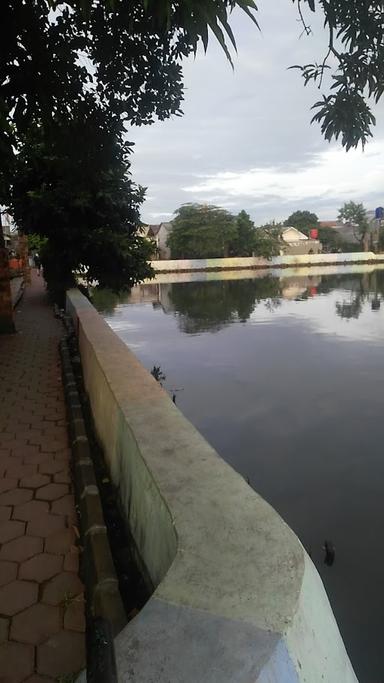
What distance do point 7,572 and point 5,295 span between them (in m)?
7.43

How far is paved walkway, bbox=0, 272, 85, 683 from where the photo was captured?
72.4 inches

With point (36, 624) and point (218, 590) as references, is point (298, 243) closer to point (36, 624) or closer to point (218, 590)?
point (36, 624)

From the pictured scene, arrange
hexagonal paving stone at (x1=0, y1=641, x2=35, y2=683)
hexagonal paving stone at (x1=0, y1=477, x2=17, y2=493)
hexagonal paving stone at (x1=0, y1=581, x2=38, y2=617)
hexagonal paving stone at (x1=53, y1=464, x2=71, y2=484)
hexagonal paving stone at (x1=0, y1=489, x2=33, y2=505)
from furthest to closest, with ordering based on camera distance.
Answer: hexagonal paving stone at (x1=53, y1=464, x2=71, y2=484)
hexagonal paving stone at (x1=0, y1=477, x2=17, y2=493)
hexagonal paving stone at (x1=0, y1=489, x2=33, y2=505)
hexagonal paving stone at (x1=0, y1=581, x2=38, y2=617)
hexagonal paving stone at (x1=0, y1=641, x2=35, y2=683)

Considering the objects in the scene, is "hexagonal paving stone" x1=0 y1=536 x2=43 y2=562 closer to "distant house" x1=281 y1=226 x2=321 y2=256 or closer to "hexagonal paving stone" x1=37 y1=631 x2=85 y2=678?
"hexagonal paving stone" x1=37 y1=631 x2=85 y2=678

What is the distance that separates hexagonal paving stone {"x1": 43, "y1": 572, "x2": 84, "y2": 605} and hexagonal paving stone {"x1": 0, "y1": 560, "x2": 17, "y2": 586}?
8.5 inches

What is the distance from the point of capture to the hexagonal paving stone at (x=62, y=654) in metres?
1.76

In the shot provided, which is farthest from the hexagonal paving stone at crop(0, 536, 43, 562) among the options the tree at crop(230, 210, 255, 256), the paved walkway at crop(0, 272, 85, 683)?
the tree at crop(230, 210, 255, 256)

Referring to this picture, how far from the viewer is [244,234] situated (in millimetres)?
57562

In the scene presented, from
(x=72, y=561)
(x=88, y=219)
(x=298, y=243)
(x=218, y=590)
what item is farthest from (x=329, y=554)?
(x=298, y=243)

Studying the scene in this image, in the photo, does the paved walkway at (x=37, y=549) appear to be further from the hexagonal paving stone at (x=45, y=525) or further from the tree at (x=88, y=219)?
the tree at (x=88, y=219)

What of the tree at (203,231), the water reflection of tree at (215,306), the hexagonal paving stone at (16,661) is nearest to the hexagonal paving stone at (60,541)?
the hexagonal paving stone at (16,661)

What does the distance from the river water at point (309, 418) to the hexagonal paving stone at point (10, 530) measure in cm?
215

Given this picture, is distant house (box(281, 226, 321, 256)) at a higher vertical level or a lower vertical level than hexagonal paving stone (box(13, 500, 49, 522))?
higher

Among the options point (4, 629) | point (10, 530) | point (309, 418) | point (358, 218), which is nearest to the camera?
point (4, 629)
